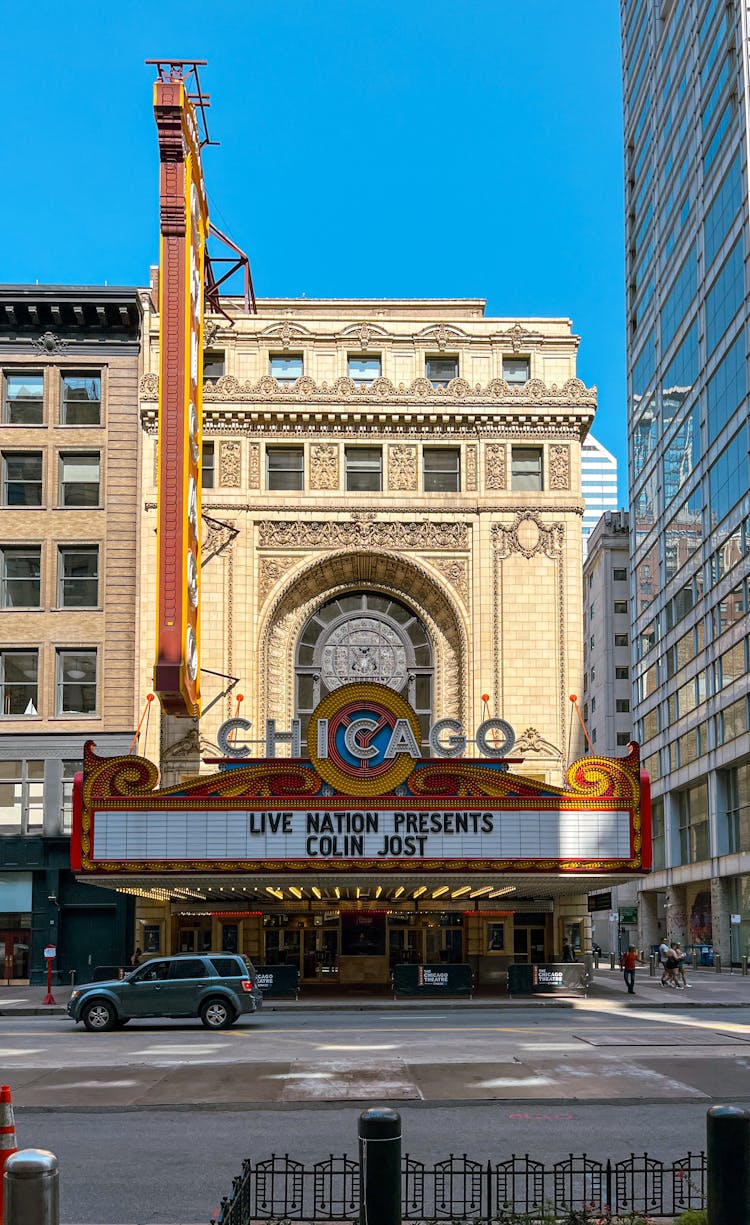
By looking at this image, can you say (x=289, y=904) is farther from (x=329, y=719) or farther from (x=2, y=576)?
(x=2, y=576)

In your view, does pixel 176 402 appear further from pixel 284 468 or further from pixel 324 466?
pixel 324 466

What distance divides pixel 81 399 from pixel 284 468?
8.21m

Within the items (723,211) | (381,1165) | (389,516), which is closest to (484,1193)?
(381,1165)

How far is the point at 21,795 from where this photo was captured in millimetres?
49125

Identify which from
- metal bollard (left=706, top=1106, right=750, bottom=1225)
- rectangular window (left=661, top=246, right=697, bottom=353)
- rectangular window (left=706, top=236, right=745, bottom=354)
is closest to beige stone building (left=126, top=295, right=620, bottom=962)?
rectangular window (left=706, top=236, right=745, bottom=354)

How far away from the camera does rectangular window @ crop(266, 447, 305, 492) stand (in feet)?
167

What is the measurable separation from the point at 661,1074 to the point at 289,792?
19929mm

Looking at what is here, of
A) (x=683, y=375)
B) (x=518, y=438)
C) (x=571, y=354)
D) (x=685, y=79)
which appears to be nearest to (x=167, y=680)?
(x=518, y=438)

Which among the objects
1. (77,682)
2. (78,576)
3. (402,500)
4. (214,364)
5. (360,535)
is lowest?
(77,682)

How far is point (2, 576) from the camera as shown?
5066 cm

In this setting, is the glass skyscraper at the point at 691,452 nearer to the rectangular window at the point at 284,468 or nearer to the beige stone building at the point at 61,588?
the rectangular window at the point at 284,468

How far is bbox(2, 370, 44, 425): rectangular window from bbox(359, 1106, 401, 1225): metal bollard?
45.7m

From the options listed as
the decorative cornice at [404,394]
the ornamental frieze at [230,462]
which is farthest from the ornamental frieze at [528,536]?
the ornamental frieze at [230,462]

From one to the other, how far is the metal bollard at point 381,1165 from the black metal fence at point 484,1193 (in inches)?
39.0
